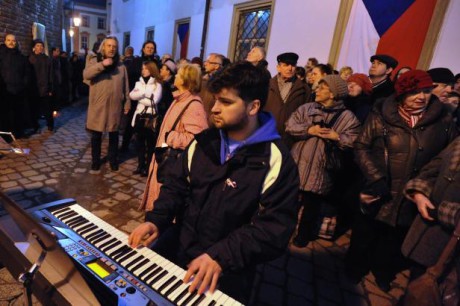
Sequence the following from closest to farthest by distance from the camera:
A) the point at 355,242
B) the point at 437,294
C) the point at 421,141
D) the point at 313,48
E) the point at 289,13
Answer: the point at 437,294 → the point at 421,141 → the point at 355,242 → the point at 313,48 → the point at 289,13

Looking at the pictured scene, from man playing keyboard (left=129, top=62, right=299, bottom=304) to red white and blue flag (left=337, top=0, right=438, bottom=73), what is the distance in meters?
4.96

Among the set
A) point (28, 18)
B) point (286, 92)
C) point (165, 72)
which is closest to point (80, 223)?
point (286, 92)

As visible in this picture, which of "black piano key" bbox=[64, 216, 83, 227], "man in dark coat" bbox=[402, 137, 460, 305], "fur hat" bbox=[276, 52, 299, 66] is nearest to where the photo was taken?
"black piano key" bbox=[64, 216, 83, 227]

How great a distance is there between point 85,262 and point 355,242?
8.89 feet

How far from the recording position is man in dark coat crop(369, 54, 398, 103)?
4.12m

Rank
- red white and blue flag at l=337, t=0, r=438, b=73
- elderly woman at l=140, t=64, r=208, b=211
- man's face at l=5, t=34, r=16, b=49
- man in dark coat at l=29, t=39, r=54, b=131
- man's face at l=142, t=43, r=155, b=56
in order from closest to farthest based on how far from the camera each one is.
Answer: elderly woman at l=140, t=64, r=208, b=211
red white and blue flag at l=337, t=0, r=438, b=73
man's face at l=5, t=34, r=16, b=49
man's face at l=142, t=43, r=155, b=56
man in dark coat at l=29, t=39, r=54, b=131

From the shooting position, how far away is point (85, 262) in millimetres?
1279

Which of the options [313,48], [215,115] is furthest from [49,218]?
[313,48]

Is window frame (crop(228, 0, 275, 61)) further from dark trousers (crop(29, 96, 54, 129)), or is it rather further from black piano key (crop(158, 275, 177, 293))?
black piano key (crop(158, 275, 177, 293))

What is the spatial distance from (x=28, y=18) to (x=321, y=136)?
362 inches

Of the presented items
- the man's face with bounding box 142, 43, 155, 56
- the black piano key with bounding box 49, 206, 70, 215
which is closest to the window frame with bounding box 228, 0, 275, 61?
the man's face with bounding box 142, 43, 155, 56

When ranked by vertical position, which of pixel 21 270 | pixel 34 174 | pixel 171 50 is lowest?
pixel 34 174

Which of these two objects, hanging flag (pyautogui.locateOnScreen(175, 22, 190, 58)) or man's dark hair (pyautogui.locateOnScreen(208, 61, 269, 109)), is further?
hanging flag (pyautogui.locateOnScreen(175, 22, 190, 58))

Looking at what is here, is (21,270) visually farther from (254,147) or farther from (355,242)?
(355,242)
